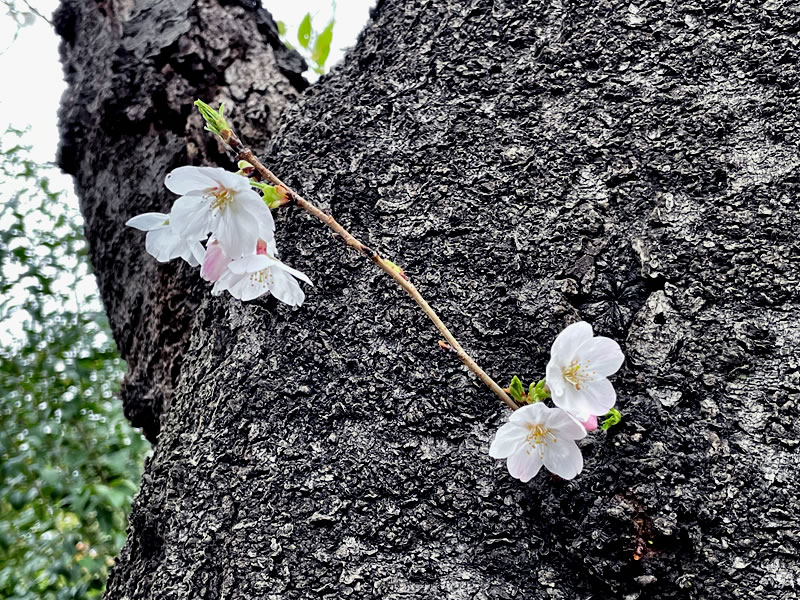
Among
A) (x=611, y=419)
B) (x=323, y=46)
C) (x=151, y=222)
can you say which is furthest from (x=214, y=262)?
(x=323, y=46)

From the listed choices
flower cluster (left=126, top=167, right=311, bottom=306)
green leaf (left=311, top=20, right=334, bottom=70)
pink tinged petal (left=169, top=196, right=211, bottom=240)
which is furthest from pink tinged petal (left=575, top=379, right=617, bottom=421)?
green leaf (left=311, top=20, right=334, bottom=70)

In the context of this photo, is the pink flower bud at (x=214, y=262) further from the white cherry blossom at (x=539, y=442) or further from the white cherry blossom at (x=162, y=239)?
the white cherry blossom at (x=539, y=442)

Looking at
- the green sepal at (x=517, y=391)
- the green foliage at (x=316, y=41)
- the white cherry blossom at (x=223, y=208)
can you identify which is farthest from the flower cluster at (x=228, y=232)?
the green foliage at (x=316, y=41)

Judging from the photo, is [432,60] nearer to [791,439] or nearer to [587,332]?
[587,332]

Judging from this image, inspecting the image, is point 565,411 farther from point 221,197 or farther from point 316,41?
point 316,41

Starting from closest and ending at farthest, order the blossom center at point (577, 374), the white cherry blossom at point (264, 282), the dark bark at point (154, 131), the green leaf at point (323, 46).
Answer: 1. the blossom center at point (577, 374)
2. the white cherry blossom at point (264, 282)
3. the dark bark at point (154, 131)
4. the green leaf at point (323, 46)

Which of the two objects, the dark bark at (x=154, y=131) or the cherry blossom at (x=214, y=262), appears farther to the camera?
the dark bark at (x=154, y=131)

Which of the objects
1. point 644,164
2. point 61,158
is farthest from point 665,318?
point 61,158
